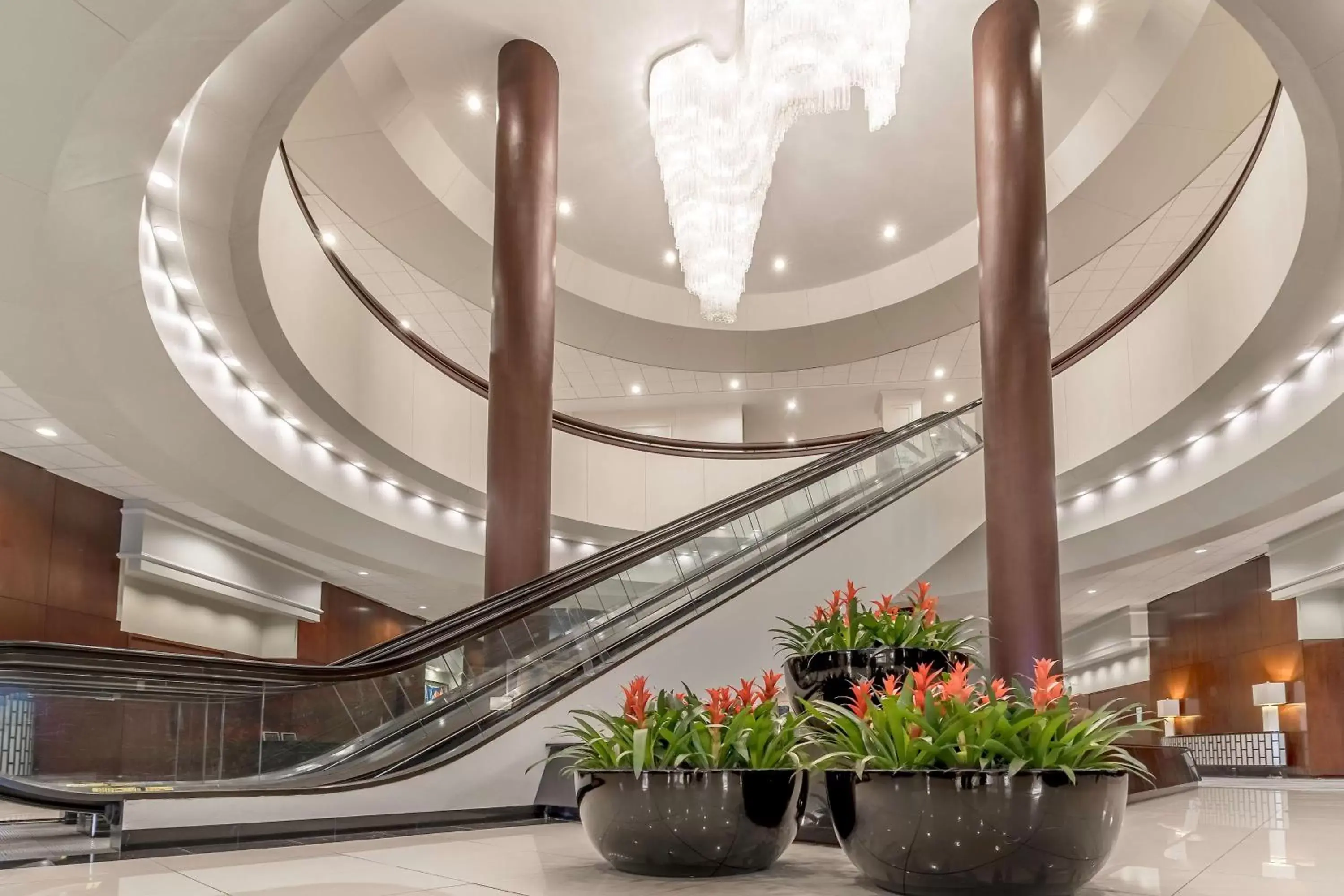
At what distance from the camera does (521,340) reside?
33.2ft

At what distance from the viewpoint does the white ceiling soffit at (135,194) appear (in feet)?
14.6

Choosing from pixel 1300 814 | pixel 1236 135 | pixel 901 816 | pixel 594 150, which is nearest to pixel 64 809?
pixel 901 816

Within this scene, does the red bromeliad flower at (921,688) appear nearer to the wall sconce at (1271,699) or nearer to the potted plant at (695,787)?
the potted plant at (695,787)

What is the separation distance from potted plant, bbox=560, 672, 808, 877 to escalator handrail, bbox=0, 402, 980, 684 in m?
1.95

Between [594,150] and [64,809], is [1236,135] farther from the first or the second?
[64,809]

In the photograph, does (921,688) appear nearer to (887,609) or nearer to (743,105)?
(887,609)

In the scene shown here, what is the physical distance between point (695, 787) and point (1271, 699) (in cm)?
1295

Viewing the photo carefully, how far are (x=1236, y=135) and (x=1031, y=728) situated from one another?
12428mm

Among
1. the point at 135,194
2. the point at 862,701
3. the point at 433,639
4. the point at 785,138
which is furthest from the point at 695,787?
the point at 785,138

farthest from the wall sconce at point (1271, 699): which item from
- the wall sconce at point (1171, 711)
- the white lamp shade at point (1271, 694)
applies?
the wall sconce at point (1171, 711)

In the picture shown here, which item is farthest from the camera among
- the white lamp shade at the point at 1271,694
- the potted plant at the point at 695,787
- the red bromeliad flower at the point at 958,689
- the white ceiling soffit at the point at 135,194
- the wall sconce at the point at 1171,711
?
the wall sconce at the point at 1171,711

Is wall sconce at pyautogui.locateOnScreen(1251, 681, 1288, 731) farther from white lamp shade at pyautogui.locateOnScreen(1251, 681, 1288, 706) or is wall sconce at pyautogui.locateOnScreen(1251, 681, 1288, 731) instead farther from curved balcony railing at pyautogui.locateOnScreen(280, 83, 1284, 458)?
curved balcony railing at pyautogui.locateOnScreen(280, 83, 1284, 458)

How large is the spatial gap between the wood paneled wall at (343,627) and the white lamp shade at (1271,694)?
36.1ft

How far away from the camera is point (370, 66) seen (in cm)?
1172
